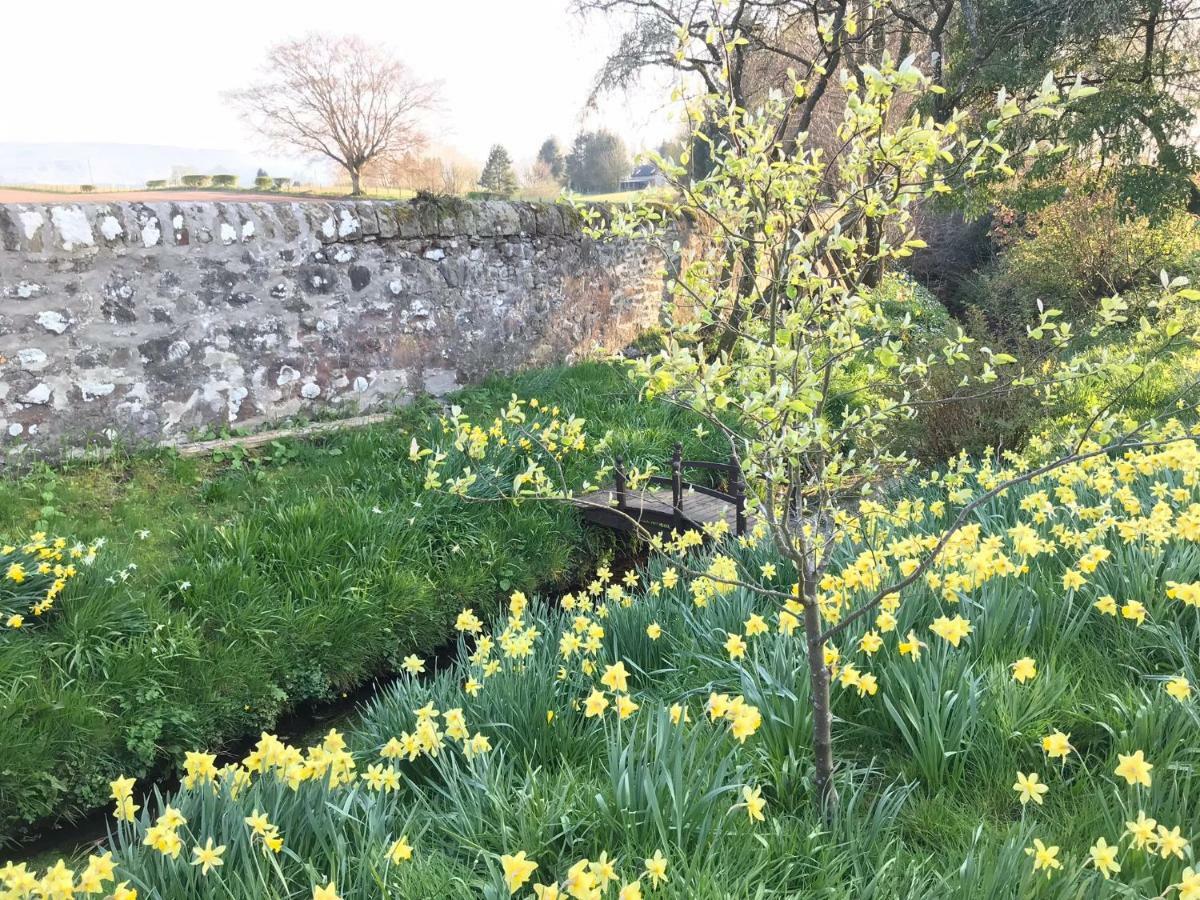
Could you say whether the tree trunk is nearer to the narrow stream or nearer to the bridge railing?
the narrow stream

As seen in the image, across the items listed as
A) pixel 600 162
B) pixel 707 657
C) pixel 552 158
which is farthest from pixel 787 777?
pixel 552 158

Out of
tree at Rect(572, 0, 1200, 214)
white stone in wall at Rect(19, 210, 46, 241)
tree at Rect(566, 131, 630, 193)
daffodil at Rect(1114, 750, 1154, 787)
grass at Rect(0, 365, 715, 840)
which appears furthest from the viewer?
tree at Rect(566, 131, 630, 193)

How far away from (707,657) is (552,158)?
148 feet

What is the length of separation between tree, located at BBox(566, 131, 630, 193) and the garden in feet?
111

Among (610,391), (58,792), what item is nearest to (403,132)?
(610,391)

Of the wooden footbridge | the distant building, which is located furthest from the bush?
the wooden footbridge

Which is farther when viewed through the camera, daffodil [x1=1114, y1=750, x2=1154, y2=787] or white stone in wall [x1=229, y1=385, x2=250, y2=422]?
white stone in wall [x1=229, y1=385, x2=250, y2=422]

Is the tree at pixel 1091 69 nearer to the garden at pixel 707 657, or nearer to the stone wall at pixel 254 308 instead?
the stone wall at pixel 254 308

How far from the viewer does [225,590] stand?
439cm

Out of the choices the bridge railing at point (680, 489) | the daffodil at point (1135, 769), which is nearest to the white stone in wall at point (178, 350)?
the bridge railing at point (680, 489)

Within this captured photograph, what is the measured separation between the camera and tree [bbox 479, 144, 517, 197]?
2473cm

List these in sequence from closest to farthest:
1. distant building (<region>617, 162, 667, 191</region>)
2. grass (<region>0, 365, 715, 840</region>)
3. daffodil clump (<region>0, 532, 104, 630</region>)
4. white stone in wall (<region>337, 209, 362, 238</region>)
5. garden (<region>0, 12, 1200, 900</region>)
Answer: garden (<region>0, 12, 1200, 900</region>) → distant building (<region>617, 162, 667, 191</region>) → grass (<region>0, 365, 715, 840</region>) → daffodil clump (<region>0, 532, 104, 630</region>) → white stone in wall (<region>337, 209, 362, 238</region>)

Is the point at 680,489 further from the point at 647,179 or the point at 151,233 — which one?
the point at 647,179

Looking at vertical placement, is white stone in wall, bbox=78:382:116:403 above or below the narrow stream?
above
